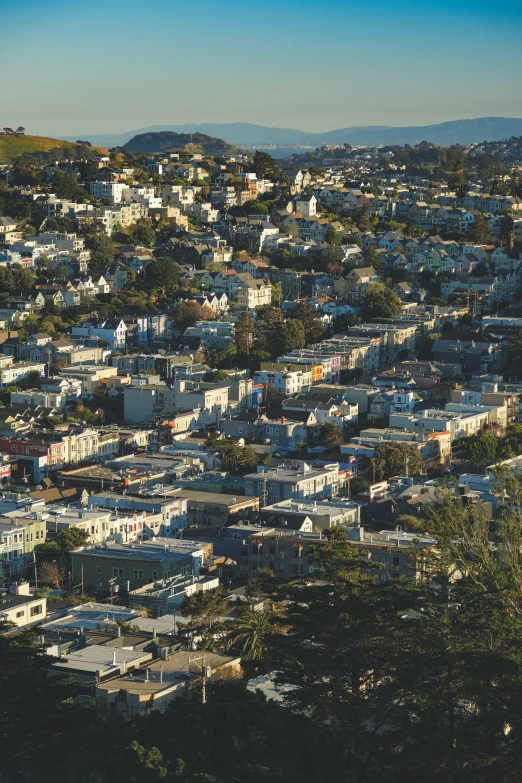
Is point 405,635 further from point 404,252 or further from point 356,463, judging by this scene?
point 404,252

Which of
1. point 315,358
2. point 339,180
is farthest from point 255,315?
point 339,180

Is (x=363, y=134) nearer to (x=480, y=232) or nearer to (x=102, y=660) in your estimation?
(x=480, y=232)

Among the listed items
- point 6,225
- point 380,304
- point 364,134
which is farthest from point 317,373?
point 364,134

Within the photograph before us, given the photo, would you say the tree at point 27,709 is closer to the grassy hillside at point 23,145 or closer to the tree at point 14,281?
the tree at point 14,281

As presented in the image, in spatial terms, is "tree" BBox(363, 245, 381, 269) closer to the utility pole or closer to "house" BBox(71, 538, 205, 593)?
"house" BBox(71, 538, 205, 593)

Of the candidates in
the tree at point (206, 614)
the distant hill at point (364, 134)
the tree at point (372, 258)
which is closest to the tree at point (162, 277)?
the tree at point (372, 258)

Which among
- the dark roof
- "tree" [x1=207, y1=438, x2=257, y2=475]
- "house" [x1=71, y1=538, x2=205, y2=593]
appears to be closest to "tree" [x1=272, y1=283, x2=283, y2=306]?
"tree" [x1=207, y1=438, x2=257, y2=475]
